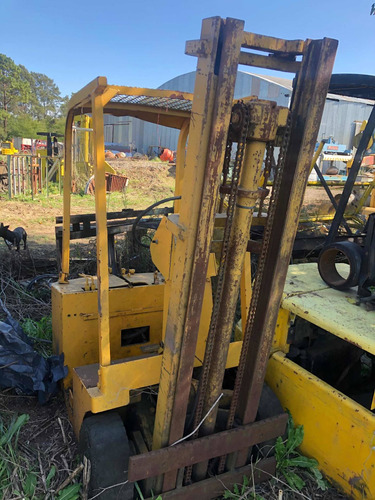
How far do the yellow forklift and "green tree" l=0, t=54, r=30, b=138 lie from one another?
47026mm

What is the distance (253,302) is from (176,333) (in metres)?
0.49

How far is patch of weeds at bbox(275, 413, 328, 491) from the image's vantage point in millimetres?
2570

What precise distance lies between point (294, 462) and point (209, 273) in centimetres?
141

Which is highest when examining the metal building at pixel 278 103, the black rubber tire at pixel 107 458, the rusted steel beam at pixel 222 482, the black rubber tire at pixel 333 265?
the metal building at pixel 278 103

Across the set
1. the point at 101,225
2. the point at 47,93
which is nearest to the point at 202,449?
the point at 101,225

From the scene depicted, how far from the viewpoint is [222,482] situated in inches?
92.0

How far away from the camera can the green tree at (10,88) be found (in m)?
43.5

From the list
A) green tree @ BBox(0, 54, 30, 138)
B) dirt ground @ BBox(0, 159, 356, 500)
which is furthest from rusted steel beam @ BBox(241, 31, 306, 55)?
green tree @ BBox(0, 54, 30, 138)

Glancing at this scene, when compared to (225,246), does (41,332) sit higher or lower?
lower

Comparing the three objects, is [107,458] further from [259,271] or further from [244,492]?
[259,271]

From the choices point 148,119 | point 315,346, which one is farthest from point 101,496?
point 148,119

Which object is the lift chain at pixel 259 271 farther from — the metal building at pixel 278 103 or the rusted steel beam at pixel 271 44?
the metal building at pixel 278 103

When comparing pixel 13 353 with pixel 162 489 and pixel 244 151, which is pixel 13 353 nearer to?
pixel 162 489

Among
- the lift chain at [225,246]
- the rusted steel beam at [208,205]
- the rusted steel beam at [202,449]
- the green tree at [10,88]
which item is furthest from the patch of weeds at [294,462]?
the green tree at [10,88]
